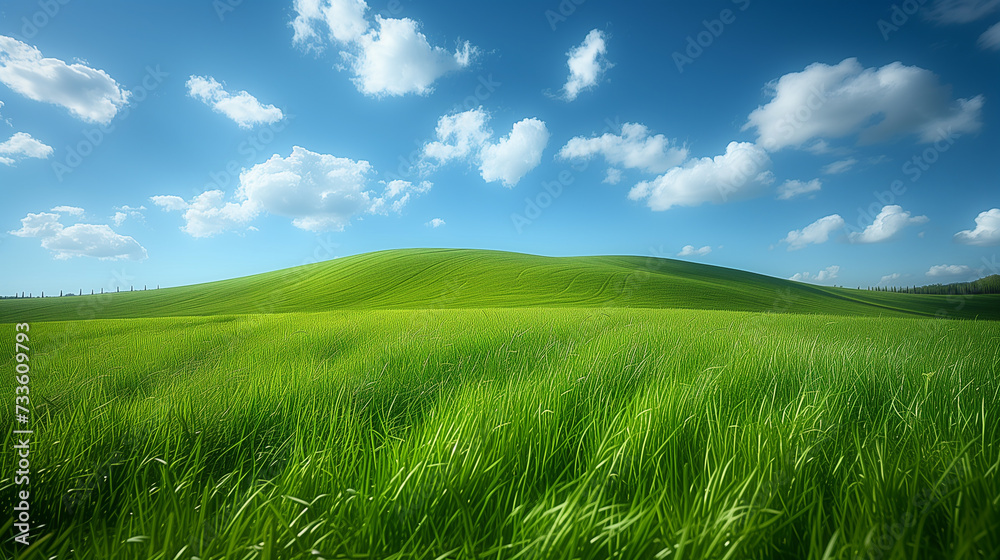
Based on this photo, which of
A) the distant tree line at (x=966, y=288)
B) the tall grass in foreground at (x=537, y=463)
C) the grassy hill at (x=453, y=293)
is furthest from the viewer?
the distant tree line at (x=966, y=288)

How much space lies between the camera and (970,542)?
749 mm

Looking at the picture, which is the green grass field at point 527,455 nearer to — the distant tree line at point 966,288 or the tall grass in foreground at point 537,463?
the tall grass in foreground at point 537,463

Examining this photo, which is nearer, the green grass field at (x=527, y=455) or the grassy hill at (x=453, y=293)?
the green grass field at (x=527, y=455)

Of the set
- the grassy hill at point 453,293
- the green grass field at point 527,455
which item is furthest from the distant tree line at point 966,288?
the green grass field at point 527,455

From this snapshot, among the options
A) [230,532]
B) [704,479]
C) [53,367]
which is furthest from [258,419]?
[53,367]

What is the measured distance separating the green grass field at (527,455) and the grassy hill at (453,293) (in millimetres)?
27900

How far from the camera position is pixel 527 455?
54.5 inches

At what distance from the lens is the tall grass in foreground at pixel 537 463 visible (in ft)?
3.11

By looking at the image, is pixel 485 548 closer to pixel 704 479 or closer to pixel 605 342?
pixel 704 479

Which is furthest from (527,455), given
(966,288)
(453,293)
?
(966,288)

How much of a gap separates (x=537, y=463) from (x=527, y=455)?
0.05 m

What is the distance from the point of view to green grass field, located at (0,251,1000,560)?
955 mm

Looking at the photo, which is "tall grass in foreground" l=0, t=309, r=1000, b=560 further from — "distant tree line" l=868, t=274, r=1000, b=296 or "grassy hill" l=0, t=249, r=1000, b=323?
"distant tree line" l=868, t=274, r=1000, b=296

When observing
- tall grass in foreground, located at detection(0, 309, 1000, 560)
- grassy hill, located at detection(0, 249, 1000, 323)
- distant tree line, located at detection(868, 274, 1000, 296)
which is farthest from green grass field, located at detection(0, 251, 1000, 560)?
distant tree line, located at detection(868, 274, 1000, 296)
